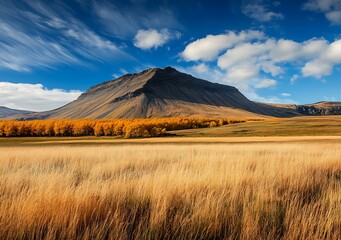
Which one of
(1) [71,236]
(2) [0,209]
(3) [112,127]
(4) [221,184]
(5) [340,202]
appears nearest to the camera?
(1) [71,236]

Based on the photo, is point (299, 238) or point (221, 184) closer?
point (299, 238)

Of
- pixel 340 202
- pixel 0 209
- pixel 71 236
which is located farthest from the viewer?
pixel 340 202

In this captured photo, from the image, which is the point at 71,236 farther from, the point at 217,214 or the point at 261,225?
the point at 261,225

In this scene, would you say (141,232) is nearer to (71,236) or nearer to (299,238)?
(71,236)

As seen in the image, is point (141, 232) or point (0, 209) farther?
point (0, 209)

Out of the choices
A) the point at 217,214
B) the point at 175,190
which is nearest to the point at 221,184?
the point at 175,190

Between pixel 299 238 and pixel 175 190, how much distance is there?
251 centimetres

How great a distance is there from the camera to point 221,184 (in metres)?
6.34

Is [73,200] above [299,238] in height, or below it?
above

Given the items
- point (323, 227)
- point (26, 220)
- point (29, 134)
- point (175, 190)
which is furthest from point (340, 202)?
point (29, 134)

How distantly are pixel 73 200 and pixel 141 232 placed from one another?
140 centimetres

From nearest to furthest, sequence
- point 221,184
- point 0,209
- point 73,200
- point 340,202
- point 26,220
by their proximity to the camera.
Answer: point 26,220, point 0,209, point 73,200, point 340,202, point 221,184

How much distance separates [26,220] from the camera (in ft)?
12.8

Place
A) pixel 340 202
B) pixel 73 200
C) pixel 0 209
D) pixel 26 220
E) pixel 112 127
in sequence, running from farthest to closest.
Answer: pixel 112 127
pixel 340 202
pixel 73 200
pixel 0 209
pixel 26 220
